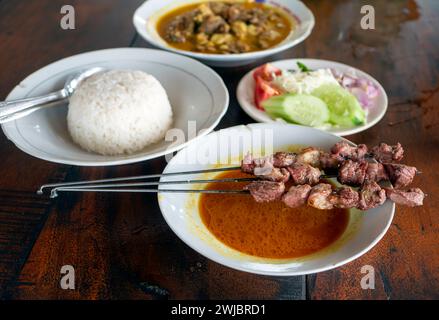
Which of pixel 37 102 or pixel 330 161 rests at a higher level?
pixel 37 102

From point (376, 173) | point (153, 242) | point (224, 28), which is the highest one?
point (224, 28)

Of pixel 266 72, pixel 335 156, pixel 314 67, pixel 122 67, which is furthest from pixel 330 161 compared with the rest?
pixel 122 67

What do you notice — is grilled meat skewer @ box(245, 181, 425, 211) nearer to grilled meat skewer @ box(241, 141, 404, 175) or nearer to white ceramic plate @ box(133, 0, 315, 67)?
grilled meat skewer @ box(241, 141, 404, 175)

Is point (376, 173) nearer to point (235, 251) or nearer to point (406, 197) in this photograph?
point (406, 197)

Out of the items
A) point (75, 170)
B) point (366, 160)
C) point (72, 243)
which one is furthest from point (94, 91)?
point (366, 160)

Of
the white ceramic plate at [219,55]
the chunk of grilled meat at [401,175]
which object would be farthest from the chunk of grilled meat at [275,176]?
the white ceramic plate at [219,55]

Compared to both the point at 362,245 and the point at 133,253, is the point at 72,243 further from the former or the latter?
the point at 362,245

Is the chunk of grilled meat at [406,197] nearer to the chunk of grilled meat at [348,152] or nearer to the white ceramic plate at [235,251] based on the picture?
the white ceramic plate at [235,251]
